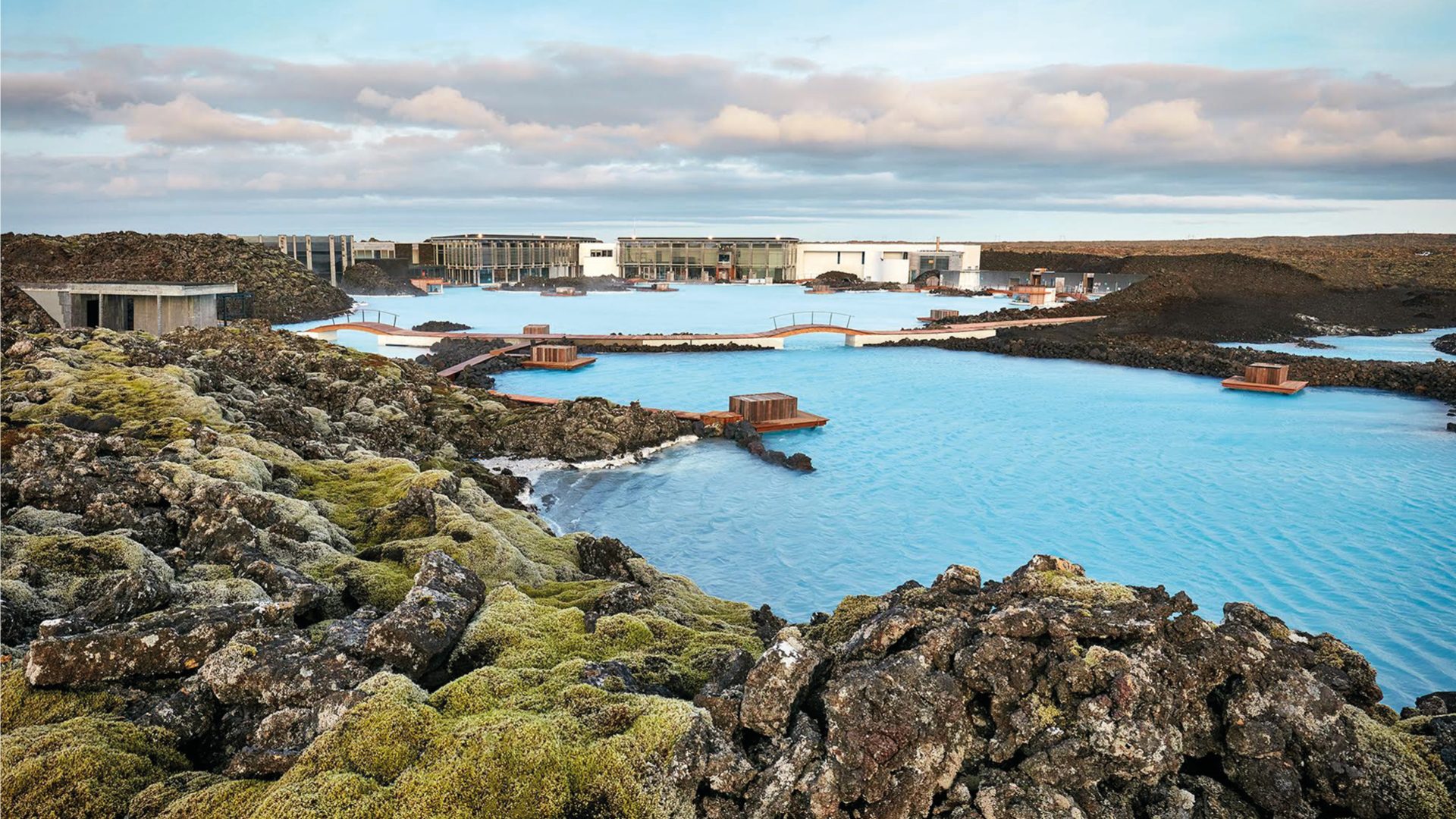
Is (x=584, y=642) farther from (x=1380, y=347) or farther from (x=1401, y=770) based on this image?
(x=1380, y=347)

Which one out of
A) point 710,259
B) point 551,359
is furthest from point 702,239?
point 551,359

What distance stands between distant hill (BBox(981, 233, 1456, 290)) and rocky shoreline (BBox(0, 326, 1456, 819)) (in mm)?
52847

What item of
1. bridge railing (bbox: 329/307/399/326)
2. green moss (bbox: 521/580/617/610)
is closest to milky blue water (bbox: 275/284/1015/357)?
bridge railing (bbox: 329/307/399/326)

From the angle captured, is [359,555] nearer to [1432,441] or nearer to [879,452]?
[879,452]

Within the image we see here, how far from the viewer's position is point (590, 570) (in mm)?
7262

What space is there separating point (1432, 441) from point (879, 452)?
10.6 meters

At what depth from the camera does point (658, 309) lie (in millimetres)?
42812

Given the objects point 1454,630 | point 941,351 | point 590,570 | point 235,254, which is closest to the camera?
point 590,570

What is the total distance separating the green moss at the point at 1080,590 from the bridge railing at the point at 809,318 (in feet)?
104

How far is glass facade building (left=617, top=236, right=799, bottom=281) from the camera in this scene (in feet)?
215

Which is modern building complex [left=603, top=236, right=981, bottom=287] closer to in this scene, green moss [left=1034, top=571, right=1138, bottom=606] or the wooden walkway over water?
the wooden walkway over water

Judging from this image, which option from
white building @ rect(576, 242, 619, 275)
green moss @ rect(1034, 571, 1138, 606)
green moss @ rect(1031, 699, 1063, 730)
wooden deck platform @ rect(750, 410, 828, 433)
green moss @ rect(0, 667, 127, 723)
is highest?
white building @ rect(576, 242, 619, 275)

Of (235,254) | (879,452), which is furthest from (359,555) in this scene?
(235,254)

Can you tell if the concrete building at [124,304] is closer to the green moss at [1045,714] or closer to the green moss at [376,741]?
the green moss at [376,741]
